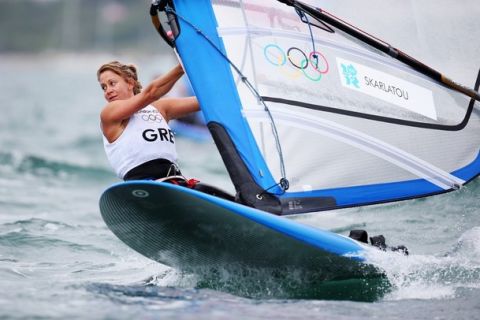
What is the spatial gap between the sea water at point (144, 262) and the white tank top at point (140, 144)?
0.77 metres

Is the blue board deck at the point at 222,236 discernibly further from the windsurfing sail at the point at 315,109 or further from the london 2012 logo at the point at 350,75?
the london 2012 logo at the point at 350,75

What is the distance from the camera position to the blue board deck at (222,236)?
17.1 ft

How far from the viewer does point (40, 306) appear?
5.06m

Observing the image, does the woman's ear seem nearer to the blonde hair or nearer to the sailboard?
the blonde hair

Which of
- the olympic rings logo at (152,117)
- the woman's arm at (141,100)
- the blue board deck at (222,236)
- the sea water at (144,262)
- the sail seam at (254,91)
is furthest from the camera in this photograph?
the olympic rings logo at (152,117)

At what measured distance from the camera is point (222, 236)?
5.41 metres

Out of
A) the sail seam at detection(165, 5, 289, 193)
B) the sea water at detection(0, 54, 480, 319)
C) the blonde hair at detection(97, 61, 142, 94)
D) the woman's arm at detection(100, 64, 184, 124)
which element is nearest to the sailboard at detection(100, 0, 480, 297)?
the sail seam at detection(165, 5, 289, 193)

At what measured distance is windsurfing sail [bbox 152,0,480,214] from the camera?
5.62m

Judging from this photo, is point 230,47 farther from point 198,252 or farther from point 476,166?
point 476,166

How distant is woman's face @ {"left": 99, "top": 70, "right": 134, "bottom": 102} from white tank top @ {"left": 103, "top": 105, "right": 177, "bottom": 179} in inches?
6.9

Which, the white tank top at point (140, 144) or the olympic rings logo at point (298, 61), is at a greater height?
the olympic rings logo at point (298, 61)

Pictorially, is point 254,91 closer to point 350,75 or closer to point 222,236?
point 350,75

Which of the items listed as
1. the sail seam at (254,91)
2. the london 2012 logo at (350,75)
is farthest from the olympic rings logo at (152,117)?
the london 2012 logo at (350,75)

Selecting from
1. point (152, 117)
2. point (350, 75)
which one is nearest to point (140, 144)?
point (152, 117)
